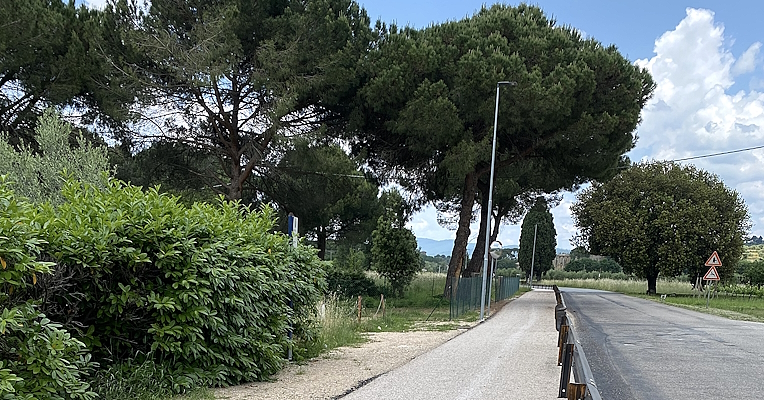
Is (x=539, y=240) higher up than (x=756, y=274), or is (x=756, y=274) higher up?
(x=539, y=240)

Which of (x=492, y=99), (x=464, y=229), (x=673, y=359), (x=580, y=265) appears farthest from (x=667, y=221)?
(x=580, y=265)

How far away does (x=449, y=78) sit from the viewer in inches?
1025

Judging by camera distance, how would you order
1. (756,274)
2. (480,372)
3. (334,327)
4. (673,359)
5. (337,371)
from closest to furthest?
(337,371) < (480,372) < (673,359) < (334,327) < (756,274)

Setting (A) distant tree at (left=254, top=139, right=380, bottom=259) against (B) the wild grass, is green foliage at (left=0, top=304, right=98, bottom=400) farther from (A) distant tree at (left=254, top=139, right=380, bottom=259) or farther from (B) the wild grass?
(A) distant tree at (left=254, top=139, right=380, bottom=259)

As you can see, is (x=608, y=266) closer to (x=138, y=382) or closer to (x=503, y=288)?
(x=503, y=288)

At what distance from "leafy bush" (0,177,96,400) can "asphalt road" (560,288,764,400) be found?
21.2 ft

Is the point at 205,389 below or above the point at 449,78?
below

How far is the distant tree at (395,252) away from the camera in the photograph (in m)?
32.1

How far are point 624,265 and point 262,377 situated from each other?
4302cm

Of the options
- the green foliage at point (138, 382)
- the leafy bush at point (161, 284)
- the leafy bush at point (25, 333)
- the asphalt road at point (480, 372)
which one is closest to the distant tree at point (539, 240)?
the asphalt road at point (480, 372)

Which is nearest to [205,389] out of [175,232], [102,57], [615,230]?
[175,232]

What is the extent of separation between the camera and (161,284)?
7148 millimetres

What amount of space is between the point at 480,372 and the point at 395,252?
73.2 ft

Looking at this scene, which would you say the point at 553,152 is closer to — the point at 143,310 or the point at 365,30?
the point at 365,30
